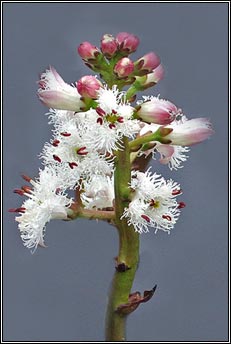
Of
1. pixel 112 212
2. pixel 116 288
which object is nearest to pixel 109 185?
pixel 112 212

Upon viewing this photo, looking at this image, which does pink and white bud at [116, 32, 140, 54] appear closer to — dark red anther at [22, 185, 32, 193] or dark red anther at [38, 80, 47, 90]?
dark red anther at [38, 80, 47, 90]

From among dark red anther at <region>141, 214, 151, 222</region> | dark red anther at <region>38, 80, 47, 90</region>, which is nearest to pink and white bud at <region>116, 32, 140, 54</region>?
dark red anther at <region>38, 80, 47, 90</region>

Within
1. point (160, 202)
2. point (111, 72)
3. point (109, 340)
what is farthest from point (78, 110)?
point (109, 340)

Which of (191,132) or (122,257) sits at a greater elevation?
(191,132)

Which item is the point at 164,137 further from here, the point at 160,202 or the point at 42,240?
the point at 42,240

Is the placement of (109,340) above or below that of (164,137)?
below

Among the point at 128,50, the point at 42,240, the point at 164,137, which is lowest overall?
the point at 42,240

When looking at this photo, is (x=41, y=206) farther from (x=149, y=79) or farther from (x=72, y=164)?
(x=149, y=79)

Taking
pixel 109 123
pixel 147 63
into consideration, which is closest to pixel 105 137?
pixel 109 123
